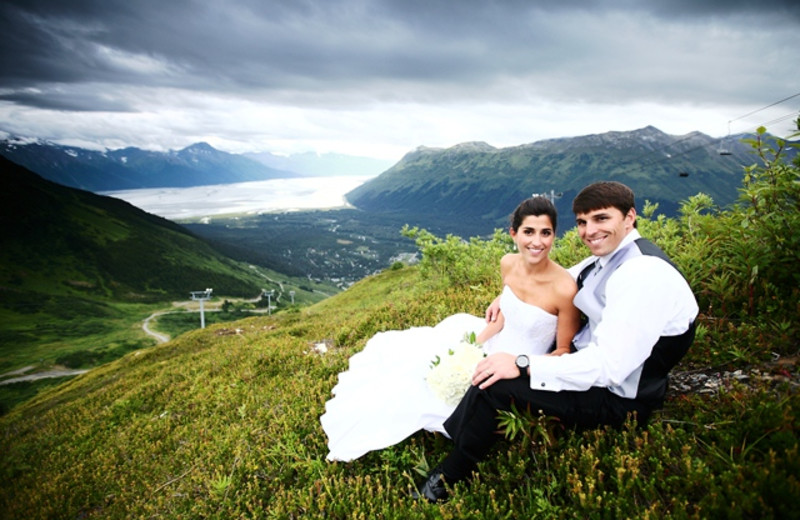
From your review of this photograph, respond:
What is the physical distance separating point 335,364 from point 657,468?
7.05 meters

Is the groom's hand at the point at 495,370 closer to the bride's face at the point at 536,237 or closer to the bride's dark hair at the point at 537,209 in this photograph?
the bride's face at the point at 536,237

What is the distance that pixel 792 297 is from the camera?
547 cm

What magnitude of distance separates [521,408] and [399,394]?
2.54m

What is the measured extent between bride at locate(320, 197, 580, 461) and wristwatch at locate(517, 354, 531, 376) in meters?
1.27

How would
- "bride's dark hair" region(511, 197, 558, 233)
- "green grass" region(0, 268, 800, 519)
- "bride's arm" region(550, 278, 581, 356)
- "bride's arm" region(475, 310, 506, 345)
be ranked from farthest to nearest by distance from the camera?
"bride's arm" region(475, 310, 506, 345)
"bride's dark hair" region(511, 197, 558, 233)
"bride's arm" region(550, 278, 581, 356)
"green grass" region(0, 268, 800, 519)

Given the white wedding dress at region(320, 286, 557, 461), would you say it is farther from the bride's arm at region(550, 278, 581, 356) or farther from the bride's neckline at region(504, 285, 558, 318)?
the bride's arm at region(550, 278, 581, 356)

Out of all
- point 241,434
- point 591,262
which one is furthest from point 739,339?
point 241,434

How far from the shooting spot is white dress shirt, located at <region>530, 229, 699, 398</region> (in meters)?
3.76

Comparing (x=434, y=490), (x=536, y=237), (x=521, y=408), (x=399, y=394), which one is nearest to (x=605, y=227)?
(x=536, y=237)

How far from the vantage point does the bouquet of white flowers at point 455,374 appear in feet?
17.8

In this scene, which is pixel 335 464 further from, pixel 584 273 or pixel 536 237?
pixel 584 273

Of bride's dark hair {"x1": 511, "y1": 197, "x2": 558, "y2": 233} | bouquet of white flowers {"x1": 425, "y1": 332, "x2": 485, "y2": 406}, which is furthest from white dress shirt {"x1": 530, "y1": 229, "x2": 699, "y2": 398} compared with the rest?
bride's dark hair {"x1": 511, "y1": 197, "x2": 558, "y2": 233}

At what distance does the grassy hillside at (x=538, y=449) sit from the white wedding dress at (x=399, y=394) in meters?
0.28

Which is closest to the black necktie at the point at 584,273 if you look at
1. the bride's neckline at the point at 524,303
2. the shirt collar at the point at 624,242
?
the bride's neckline at the point at 524,303
